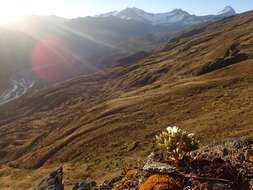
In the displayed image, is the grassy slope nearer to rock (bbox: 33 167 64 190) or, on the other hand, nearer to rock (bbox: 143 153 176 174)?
rock (bbox: 33 167 64 190)

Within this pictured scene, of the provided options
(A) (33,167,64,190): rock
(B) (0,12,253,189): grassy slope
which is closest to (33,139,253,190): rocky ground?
(A) (33,167,64,190): rock

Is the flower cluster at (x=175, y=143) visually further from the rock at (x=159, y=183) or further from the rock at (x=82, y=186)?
the rock at (x=82, y=186)

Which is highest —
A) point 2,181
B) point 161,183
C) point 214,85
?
point 214,85

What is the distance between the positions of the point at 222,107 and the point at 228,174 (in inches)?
2331

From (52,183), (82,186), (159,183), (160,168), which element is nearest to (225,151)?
(160,168)

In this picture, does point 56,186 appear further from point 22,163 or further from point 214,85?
point 214,85

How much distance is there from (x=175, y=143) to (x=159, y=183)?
2.56 metres

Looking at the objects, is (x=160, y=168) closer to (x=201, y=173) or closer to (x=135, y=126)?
(x=201, y=173)

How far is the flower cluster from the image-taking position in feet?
46.2

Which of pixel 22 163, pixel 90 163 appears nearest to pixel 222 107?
pixel 90 163

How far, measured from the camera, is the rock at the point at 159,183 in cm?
1205

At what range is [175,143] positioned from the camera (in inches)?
579

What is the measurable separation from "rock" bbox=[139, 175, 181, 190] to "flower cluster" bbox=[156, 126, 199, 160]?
1.21m

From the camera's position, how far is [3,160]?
91.3 meters
